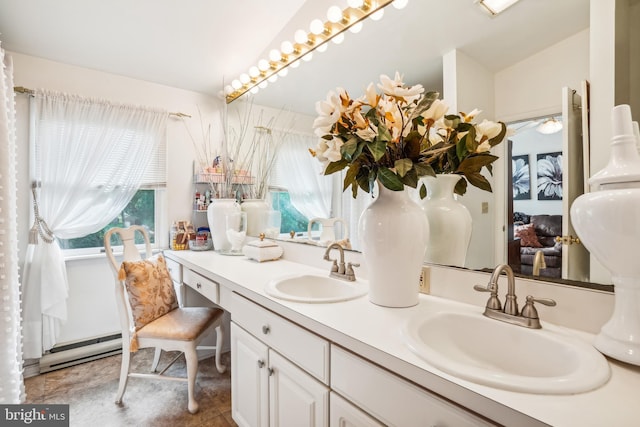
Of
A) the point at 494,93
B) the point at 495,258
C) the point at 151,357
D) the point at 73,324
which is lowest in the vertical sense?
the point at 151,357

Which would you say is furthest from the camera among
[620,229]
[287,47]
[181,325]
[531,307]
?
[287,47]

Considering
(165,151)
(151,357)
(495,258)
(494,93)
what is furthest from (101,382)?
(494,93)

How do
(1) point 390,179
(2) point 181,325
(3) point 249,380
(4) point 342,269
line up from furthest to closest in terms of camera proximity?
(2) point 181,325
(4) point 342,269
(3) point 249,380
(1) point 390,179

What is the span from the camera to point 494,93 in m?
1.09

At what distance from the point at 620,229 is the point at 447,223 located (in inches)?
21.0

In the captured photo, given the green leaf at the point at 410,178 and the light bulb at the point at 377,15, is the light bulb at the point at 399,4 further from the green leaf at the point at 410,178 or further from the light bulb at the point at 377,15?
the green leaf at the point at 410,178


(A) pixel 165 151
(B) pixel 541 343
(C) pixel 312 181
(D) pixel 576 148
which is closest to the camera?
(B) pixel 541 343

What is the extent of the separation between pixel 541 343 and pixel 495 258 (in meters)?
0.35

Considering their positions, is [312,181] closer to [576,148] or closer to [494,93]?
[494,93]

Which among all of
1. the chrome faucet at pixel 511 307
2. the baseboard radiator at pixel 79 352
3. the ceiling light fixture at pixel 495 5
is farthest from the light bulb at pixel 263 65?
the baseboard radiator at pixel 79 352

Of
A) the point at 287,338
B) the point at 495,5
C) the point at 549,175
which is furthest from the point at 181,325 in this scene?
the point at 495,5

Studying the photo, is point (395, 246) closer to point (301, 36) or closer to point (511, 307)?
point (511, 307)

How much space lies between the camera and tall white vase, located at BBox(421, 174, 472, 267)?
1.13 meters

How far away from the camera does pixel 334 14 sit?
180cm
